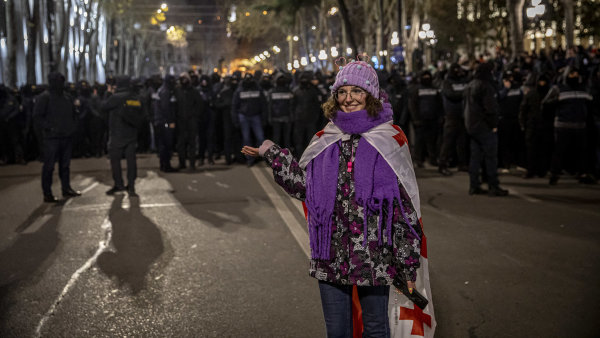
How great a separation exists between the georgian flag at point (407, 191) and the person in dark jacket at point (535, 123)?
31.3 feet

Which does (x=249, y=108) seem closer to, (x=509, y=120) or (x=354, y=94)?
(x=509, y=120)

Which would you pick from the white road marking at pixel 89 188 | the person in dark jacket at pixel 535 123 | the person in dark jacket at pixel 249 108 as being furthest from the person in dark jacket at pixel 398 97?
the white road marking at pixel 89 188

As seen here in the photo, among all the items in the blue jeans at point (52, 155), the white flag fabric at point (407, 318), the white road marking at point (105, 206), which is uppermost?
the blue jeans at point (52, 155)

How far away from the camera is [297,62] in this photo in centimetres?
8244

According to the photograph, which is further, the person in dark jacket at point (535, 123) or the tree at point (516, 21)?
the tree at point (516, 21)

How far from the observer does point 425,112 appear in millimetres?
14133

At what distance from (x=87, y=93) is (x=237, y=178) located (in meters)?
6.62

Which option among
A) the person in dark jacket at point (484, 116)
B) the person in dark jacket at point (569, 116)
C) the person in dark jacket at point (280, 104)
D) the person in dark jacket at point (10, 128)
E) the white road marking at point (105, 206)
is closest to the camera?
the person in dark jacket at point (484, 116)

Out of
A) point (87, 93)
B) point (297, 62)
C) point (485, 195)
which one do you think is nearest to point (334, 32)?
point (297, 62)

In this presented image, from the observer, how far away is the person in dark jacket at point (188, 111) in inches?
584

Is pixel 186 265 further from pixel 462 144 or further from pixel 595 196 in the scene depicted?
pixel 462 144

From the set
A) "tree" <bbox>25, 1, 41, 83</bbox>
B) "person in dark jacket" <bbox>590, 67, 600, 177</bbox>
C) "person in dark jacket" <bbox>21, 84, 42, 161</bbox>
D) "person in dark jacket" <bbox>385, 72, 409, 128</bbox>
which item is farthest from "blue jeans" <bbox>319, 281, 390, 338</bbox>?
"tree" <bbox>25, 1, 41, 83</bbox>

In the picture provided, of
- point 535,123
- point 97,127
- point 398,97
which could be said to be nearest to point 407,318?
point 535,123

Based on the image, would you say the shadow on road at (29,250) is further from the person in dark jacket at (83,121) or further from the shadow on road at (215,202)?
the person in dark jacket at (83,121)
